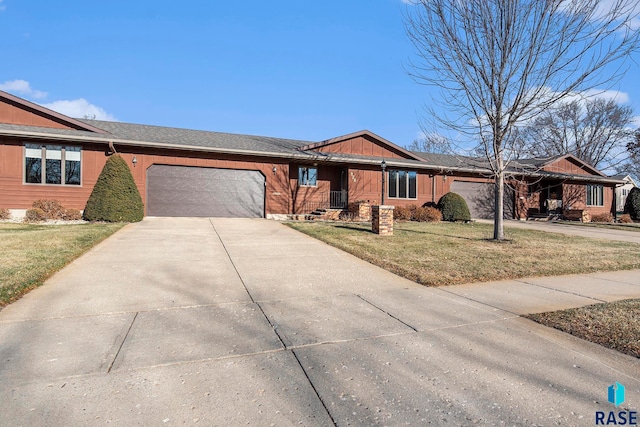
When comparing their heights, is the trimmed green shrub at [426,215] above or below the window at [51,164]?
below

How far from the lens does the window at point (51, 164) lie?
13.1m

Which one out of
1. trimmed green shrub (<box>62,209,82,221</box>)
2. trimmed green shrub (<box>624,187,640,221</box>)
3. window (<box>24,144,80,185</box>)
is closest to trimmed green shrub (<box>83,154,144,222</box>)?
trimmed green shrub (<box>62,209,82,221</box>)

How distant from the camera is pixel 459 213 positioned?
17281 millimetres

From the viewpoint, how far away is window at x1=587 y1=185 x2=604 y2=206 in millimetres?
24469

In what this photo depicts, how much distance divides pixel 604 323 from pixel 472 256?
152 inches

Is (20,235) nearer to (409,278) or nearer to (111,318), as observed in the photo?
(111,318)

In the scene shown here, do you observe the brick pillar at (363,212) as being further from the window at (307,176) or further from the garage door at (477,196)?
the garage door at (477,196)

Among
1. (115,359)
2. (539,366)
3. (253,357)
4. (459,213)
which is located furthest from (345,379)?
(459,213)

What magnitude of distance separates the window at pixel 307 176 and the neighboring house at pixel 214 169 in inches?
2.0

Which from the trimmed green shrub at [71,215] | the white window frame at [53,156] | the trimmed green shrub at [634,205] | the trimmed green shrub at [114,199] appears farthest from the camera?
the trimmed green shrub at [634,205]

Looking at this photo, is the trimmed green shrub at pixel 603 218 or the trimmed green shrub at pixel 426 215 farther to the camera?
the trimmed green shrub at pixel 603 218

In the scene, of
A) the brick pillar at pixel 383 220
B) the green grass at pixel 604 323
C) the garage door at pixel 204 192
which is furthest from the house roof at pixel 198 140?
the green grass at pixel 604 323

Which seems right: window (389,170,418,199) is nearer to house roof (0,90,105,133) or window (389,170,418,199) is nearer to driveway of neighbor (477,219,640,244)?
driveway of neighbor (477,219,640,244)

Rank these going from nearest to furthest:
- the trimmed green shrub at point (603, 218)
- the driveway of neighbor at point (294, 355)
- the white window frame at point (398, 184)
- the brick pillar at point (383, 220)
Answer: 1. the driveway of neighbor at point (294, 355)
2. the brick pillar at point (383, 220)
3. the white window frame at point (398, 184)
4. the trimmed green shrub at point (603, 218)
